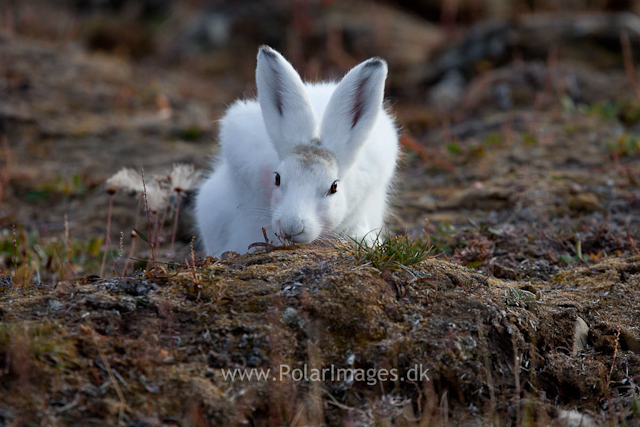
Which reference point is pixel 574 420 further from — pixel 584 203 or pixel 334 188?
pixel 584 203

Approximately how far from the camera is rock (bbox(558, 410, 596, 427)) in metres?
2.87

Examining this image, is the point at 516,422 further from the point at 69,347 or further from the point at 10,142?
the point at 10,142

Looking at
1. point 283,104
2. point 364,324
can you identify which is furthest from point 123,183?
point 364,324

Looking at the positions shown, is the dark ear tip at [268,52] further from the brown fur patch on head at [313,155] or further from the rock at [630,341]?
the rock at [630,341]

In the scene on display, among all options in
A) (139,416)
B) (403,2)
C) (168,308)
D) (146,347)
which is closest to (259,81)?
(168,308)

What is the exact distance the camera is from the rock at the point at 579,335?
3473 millimetres

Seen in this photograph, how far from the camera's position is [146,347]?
286cm

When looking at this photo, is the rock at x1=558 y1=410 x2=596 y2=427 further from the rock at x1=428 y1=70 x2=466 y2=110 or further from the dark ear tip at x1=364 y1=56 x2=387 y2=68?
the rock at x1=428 y1=70 x2=466 y2=110

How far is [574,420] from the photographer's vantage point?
114 inches

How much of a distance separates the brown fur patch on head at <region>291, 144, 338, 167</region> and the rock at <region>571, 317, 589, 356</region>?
183 centimetres

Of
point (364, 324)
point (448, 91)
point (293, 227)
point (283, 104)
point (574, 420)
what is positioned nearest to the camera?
point (574, 420)

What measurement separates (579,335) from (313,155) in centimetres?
199

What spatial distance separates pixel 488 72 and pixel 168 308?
357 inches

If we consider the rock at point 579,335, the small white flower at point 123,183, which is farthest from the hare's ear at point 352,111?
the rock at point 579,335
